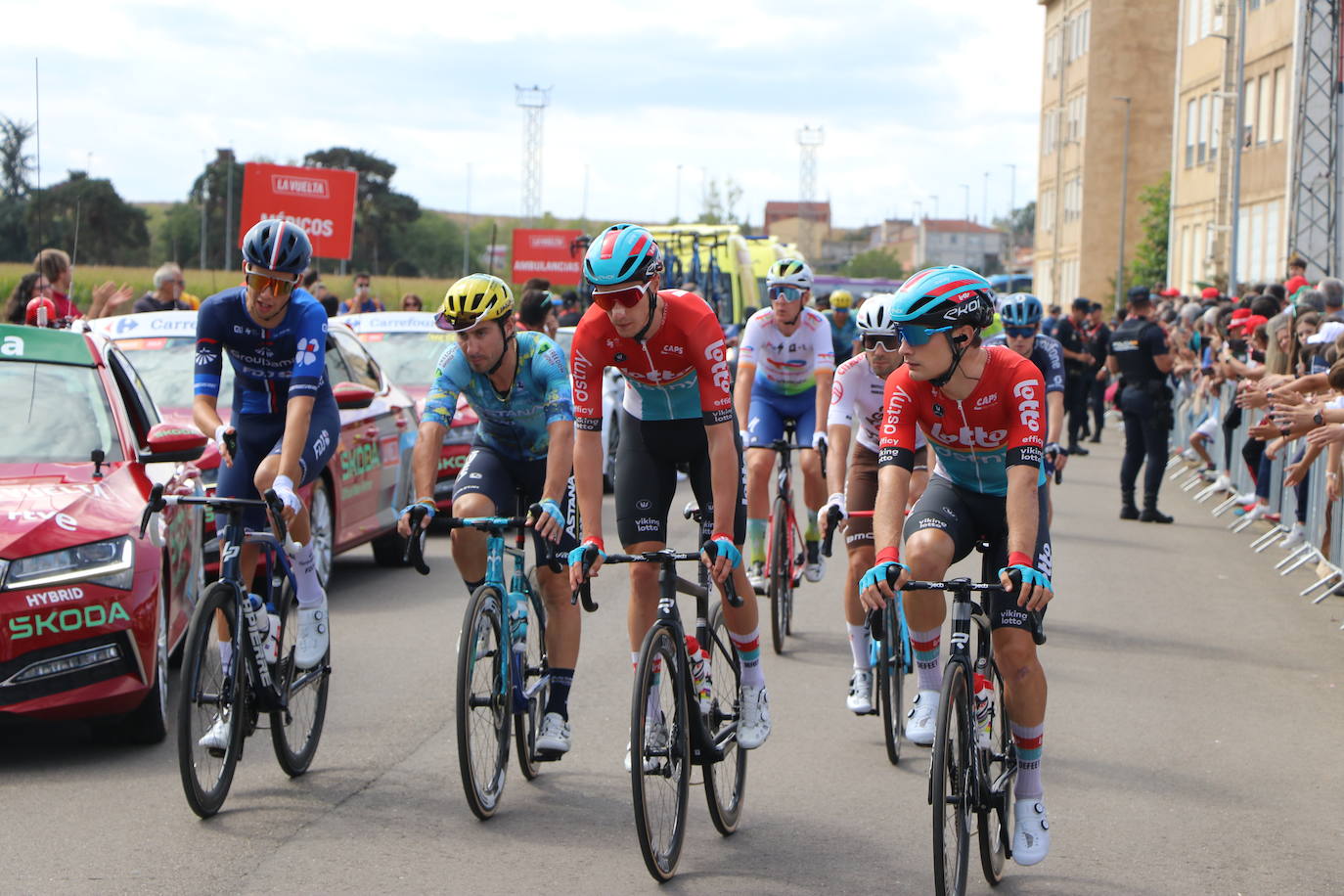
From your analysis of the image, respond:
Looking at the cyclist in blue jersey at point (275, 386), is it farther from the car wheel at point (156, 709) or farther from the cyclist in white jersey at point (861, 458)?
the cyclist in white jersey at point (861, 458)

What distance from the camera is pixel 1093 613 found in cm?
1190

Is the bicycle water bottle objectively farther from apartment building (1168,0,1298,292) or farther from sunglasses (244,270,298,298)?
apartment building (1168,0,1298,292)

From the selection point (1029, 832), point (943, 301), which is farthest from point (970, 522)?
point (1029, 832)

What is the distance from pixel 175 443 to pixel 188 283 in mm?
36643

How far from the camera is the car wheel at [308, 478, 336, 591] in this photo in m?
11.2

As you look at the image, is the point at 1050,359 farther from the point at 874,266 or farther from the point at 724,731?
the point at 874,266

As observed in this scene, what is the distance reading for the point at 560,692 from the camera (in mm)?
6906

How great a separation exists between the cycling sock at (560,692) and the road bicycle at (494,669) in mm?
43

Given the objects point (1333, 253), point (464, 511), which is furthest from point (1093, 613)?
point (1333, 253)

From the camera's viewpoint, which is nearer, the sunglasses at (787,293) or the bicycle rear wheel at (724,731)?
the bicycle rear wheel at (724,731)

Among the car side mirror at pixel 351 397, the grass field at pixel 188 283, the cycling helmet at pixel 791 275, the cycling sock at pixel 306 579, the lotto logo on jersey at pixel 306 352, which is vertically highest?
the grass field at pixel 188 283

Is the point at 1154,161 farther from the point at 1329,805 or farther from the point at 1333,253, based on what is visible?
the point at 1329,805

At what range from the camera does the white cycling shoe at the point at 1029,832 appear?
18.9 feet

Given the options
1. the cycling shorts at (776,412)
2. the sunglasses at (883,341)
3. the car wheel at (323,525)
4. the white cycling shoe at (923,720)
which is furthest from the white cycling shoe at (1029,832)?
the car wheel at (323,525)
